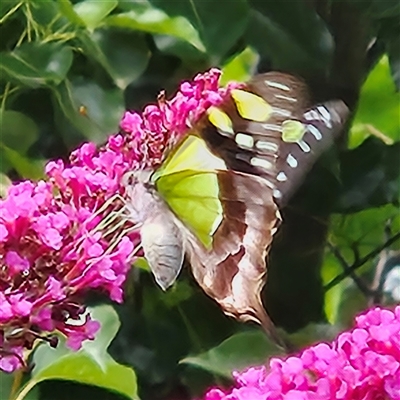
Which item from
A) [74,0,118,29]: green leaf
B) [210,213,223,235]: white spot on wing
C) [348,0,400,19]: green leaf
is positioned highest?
[74,0,118,29]: green leaf

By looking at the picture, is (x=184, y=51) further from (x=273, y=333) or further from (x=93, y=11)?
(x=273, y=333)

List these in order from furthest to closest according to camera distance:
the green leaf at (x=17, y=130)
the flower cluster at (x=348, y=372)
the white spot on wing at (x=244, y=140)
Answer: the green leaf at (x=17, y=130)
the white spot on wing at (x=244, y=140)
the flower cluster at (x=348, y=372)

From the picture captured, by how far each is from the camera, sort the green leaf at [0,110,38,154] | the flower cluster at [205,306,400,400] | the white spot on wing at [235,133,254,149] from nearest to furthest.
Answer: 1. the flower cluster at [205,306,400,400]
2. the white spot on wing at [235,133,254,149]
3. the green leaf at [0,110,38,154]

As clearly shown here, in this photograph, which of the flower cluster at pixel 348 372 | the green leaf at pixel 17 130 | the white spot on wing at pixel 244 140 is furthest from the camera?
the green leaf at pixel 17 130

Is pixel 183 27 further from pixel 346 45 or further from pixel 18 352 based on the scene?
pixel 18 352

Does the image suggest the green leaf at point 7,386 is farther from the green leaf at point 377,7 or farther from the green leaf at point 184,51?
the green leaf at point 377,7

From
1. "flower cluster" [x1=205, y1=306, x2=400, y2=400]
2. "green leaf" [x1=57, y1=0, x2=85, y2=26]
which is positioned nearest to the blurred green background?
"green leaf" [x1=57, y1=0, x2=85, y2=26]

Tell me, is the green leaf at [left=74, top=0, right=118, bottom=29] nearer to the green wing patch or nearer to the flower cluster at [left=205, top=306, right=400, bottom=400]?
the green wing patch

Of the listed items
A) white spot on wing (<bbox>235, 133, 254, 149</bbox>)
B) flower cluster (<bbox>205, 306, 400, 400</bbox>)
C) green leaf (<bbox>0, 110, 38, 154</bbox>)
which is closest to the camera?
flower cluster (<bbox>205, 306, 400, 400</bbox>)

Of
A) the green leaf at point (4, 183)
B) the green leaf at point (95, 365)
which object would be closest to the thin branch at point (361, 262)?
→ the green leaf at point (95, 365)
